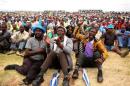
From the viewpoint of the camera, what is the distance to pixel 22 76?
839 cm

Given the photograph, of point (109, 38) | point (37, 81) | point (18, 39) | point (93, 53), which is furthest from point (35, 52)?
point (109, 38)

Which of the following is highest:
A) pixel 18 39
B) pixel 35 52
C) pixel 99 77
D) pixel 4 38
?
pixel 35 52

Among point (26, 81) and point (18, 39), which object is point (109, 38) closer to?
point (18, 39)

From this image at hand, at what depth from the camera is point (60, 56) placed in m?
7.62

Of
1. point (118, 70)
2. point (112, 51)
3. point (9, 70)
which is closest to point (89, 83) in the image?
point (118, 70)

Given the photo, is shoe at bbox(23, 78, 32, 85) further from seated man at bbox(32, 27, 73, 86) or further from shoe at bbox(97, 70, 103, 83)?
shoe at bbox(97, 70, 103, 83)

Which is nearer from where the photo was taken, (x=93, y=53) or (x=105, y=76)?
(x=105, y=76)

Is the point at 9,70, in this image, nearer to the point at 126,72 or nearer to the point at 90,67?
the point at 90,67

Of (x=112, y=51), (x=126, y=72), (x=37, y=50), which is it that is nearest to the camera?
(x=37, y=50)

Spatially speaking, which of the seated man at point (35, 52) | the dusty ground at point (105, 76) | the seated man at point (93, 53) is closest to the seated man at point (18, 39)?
the dusty ground at point (105, 76)

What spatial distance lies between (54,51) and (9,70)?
2156 millimetres

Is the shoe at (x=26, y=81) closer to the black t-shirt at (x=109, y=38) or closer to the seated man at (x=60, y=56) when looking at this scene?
the seated man at (x=60, y=56)

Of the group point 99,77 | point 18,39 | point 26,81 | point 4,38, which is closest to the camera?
point 26,81

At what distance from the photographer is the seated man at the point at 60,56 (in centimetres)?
744
